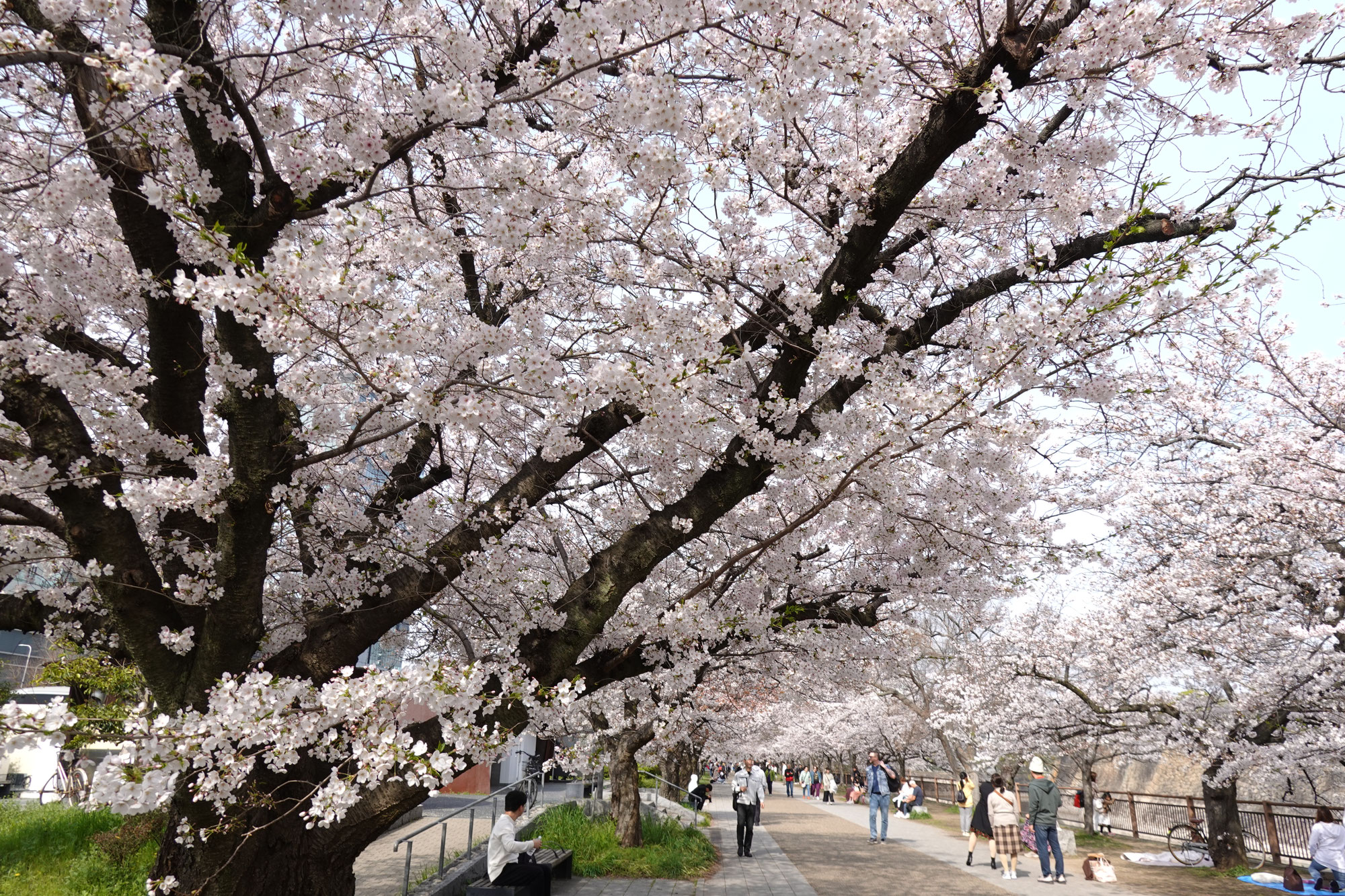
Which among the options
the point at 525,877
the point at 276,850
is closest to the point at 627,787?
the point at 525,877

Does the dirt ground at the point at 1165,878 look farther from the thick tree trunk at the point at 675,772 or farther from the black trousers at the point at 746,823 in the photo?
the thick tree trunk at the point at 675,772

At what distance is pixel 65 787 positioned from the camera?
13938mm

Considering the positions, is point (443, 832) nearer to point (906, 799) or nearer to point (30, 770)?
point (30, 770)

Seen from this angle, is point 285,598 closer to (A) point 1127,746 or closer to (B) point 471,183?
(B) point 471,183

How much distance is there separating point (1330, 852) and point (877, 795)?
363 inches

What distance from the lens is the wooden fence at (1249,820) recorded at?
45.1 ft

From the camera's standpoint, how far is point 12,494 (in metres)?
4.38

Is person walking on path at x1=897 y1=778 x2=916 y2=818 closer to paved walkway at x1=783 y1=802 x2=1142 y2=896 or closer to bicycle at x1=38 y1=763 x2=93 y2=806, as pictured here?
paved walkway at x1=783 y1=802 x2=1142 y2=896

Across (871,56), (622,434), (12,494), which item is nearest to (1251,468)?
(622,434)

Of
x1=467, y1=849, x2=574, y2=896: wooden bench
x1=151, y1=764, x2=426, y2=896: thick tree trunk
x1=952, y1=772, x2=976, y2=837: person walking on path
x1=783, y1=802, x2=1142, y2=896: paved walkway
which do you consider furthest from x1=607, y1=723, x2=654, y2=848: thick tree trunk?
x1=151, y1=764, x2=426, y2=896: thick tree trunk

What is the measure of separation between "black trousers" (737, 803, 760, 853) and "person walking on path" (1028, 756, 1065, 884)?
5395 millimetres

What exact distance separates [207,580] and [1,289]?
6.96ft

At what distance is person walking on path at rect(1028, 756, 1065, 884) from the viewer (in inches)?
466

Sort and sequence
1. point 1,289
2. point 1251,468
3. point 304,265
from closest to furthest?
point 304,265 < point 1,289 < point 1251,468
